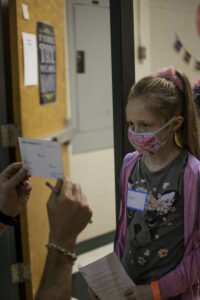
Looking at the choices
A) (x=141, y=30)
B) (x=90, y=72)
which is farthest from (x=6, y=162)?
(x=141, y=30)

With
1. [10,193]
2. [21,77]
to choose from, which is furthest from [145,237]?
[21,77]

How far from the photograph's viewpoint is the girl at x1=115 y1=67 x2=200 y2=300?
107 cm

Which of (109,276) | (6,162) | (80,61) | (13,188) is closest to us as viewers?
(109,276)

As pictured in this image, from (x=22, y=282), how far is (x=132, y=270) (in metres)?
1.42

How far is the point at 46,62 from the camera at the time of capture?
250cm

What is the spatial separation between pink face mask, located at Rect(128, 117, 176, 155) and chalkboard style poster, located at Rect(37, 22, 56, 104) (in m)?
1.44

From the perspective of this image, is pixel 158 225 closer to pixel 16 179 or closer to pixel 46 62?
pixel 16 179

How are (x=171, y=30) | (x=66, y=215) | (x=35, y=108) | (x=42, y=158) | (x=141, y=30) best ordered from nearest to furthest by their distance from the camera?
(x=66, y=215)
(x=42, y=158)
(x=35, y=108)
(x=141, y=30)
(x=171, y=30)

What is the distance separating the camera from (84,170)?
11.6 feet

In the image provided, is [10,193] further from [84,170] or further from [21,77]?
[84,170]

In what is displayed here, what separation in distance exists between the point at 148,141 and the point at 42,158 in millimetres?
302

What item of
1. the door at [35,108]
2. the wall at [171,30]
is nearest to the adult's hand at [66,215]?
the door at [35,108]

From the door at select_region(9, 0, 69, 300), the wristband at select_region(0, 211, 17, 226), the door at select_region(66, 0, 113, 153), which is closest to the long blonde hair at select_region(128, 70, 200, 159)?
the wristband at select_region(0, 211, 17, 226)

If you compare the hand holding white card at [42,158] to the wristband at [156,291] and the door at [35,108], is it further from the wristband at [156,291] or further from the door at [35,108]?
the door at [35,108]
